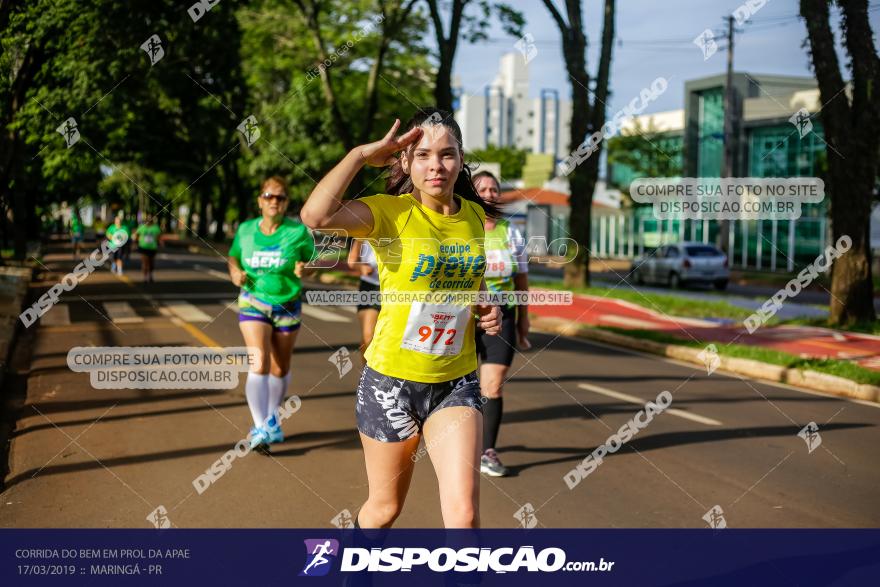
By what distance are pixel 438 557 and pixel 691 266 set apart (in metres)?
27.4

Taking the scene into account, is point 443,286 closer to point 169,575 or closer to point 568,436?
point 169,575

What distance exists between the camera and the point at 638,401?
9.41 meters

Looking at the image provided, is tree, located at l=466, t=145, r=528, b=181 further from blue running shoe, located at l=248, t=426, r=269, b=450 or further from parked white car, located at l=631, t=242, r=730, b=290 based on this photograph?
blue running shoe, located at l=248, t=426, r=269, b=450

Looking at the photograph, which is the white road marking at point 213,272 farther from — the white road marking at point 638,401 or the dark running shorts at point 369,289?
the dark running shorts at point 369,289

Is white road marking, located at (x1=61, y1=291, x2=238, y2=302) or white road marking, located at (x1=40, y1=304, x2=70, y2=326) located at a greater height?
white road marking, located at (x1=61, y1=291, x2=238, y2=302)

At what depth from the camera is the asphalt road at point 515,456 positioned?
5.42 metres

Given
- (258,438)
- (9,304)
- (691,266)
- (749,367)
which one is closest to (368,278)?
(258,438)

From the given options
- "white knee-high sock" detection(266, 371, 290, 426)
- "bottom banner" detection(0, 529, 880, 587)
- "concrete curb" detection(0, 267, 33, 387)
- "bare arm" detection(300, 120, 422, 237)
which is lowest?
"bottom banner" detection(0, 529, 880, 587)

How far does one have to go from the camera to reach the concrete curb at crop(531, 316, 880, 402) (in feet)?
33.0

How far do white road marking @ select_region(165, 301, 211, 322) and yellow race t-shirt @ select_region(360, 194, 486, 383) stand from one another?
Answer: 44.0 ft

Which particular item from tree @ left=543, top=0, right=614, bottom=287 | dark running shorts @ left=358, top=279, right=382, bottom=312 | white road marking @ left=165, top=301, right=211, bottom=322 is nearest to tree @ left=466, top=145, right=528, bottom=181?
tree @ left=543, top=0, right=614, bottom=287

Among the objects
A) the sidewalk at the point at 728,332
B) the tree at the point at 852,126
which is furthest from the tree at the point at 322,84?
the tree at the point at 852,126

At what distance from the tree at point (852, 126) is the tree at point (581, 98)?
7.53 m

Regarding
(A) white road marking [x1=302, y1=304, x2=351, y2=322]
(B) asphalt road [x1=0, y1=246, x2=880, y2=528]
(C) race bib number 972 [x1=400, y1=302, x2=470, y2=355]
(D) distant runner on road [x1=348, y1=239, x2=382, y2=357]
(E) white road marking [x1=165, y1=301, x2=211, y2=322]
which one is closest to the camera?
(C) race bib number 972 [x1=400, y1=302, x2=470, y2=355]
